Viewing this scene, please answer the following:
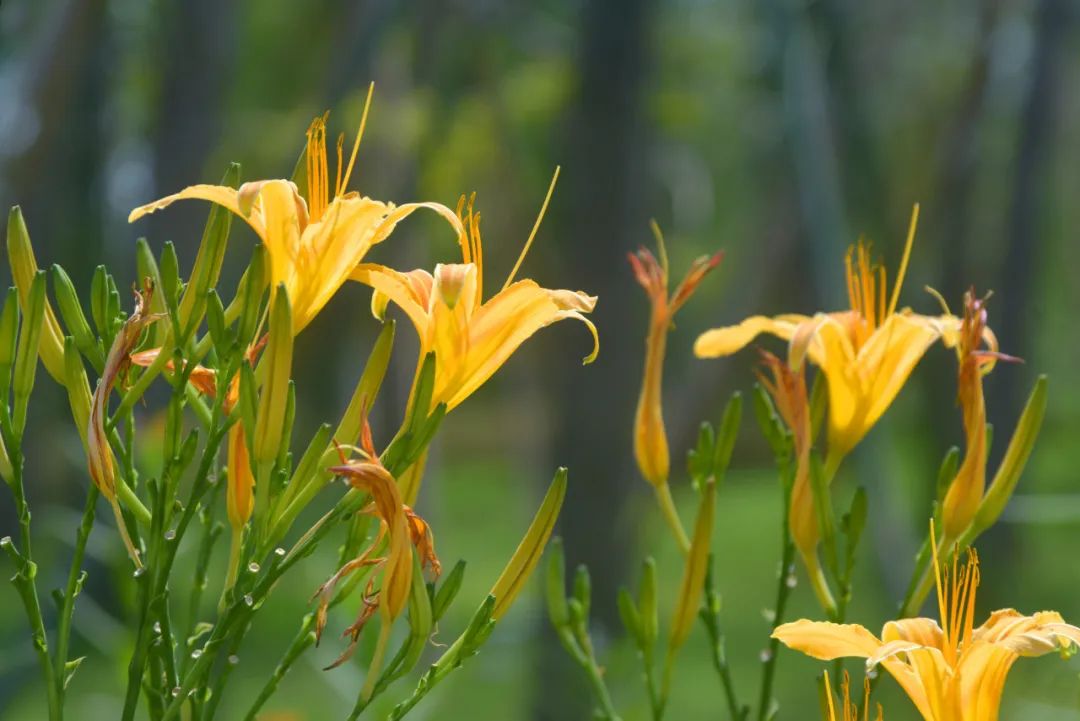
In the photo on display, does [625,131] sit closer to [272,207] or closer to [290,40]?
[272,207]

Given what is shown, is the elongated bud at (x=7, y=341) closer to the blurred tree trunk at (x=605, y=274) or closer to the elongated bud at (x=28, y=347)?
the elongated bud at (x=28, y=347)

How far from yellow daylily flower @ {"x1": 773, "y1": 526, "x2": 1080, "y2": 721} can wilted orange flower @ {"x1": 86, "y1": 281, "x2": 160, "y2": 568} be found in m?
0.26

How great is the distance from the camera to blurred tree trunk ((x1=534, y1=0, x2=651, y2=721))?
2.02 m

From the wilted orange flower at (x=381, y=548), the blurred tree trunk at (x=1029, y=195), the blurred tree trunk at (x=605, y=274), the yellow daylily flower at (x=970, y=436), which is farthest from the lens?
the blurred tree trunk at (x=1029, y=195)

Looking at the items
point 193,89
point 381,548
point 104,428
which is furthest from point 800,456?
point 193,89

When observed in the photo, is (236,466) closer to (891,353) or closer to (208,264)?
(208,264)

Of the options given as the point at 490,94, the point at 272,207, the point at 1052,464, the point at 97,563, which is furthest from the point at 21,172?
the point at 1052,464

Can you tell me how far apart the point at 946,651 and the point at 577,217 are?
5.13 feet

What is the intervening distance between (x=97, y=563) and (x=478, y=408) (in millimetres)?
6177

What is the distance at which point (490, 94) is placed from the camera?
14.3 feet

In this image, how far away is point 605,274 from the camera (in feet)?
6.63

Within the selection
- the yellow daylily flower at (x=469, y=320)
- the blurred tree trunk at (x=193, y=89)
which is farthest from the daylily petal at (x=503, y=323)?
the blurred tree trunk at (x=193, y=89)

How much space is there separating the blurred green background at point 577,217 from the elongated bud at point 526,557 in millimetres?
344

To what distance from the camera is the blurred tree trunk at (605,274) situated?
2.02 m
